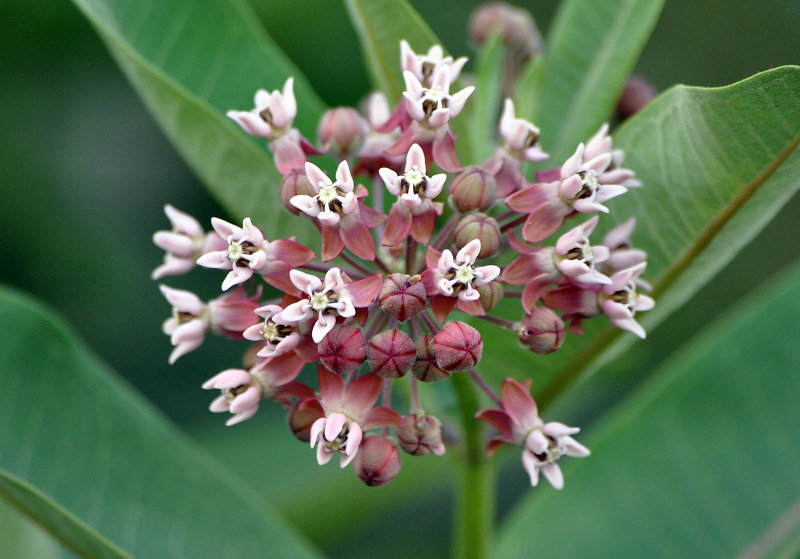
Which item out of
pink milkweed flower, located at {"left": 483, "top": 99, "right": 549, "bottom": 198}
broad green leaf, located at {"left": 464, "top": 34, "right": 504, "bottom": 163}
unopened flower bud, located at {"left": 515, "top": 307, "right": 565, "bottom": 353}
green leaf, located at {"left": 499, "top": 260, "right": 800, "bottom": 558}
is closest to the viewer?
unopened flower bud, located at {"left": 515, "top": 307, "right": 565, "bottom": 353}

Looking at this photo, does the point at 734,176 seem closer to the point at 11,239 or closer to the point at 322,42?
the point at 322,42

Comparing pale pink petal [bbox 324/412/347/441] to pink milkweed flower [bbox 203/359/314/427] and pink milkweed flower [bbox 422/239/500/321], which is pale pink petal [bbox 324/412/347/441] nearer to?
pink milkweed flower [bbox 203/359/314/427]

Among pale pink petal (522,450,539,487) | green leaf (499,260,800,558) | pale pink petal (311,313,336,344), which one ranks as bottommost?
green leaf (499,260,800,558)

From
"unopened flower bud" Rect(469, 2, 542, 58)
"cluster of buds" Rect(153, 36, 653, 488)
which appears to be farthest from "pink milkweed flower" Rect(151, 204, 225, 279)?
"unopened flower bud" Rect(469, 2, 542, 58)

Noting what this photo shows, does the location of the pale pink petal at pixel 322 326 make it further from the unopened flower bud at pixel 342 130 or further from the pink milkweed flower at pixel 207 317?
the unopened flower bud at pixel 342 130

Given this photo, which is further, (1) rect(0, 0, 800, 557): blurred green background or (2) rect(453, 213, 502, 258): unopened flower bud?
(1) rect(0, 0, 800, 557): blurred green background

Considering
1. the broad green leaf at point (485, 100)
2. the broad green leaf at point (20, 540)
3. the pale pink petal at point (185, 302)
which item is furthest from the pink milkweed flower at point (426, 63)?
the broad green leaf at point (20, 540)

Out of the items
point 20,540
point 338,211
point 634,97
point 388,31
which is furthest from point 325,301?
point 20,540

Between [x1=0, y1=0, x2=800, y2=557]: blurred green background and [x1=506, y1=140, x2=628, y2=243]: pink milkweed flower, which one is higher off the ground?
[x1=506, y1=140, x2=628, y2=243]: pink milkweed flower

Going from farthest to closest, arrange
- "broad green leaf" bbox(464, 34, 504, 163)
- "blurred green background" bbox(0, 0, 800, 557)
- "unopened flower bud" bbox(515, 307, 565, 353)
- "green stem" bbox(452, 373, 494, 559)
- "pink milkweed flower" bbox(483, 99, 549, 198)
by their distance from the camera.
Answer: "blurred green background" bbox(0, 0, 800, 557), "broad green leaf" bbox(464, 34, 504, 163), "green stem" bbox(452, 373, 494, 559), "pink milkweed flower" bbox(483, 99, 549, 198), "unopened flower bud" bbox(515, 307, 565, 353)

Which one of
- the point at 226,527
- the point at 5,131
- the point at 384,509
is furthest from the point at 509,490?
the point at 5,131
